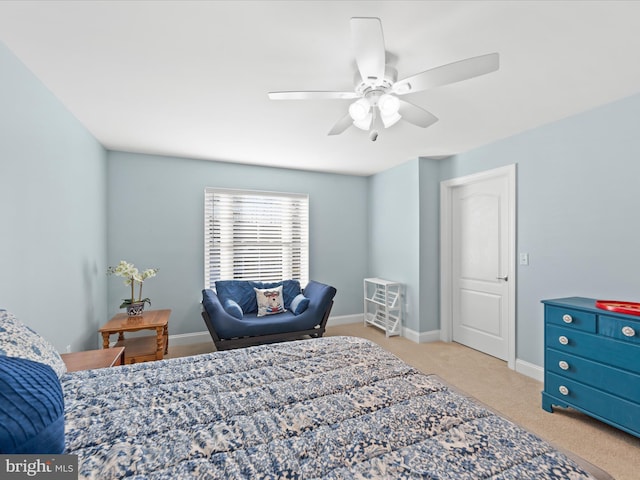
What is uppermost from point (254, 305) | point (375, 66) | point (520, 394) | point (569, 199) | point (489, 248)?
point (375, 66)

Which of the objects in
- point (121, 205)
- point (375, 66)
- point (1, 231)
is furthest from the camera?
point (121, 205)

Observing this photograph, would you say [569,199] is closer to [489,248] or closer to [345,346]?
[489,248]

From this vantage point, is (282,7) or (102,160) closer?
(282,7)

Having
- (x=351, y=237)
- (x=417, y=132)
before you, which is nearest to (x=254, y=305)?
(x=351, y=237)

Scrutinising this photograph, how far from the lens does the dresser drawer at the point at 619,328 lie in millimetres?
1954

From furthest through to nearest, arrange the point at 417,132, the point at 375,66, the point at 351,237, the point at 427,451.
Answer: the point at 351,237 < the point at 417,132 < the point at 375,66 < the point at 427,451

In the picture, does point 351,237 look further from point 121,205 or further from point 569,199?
point 121,205

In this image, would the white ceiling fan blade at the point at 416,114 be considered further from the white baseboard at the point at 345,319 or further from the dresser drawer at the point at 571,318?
the white baseboard at the point at 345,319

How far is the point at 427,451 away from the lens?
3.15ft

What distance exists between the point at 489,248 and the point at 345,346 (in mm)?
2517

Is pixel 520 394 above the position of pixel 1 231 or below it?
below

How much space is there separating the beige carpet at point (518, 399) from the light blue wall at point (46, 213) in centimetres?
A: 138

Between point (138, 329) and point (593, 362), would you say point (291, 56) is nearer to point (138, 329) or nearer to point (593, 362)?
point (138, 329)

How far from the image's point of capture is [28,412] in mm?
825
